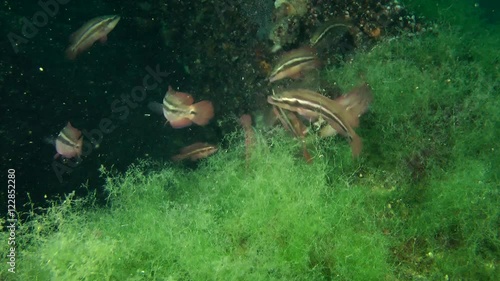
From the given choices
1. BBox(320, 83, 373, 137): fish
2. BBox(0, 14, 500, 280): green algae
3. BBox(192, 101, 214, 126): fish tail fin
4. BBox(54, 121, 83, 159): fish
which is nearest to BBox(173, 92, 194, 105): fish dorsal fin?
BBox(192, 101, 214, 126): fish tail fin

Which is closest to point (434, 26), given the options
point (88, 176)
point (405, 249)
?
point (405, 249)

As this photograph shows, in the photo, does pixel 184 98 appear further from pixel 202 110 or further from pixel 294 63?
pixel 294 63

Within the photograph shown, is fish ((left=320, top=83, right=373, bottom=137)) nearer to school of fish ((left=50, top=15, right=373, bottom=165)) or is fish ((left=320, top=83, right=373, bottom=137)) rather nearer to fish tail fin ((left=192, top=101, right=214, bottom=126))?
school of fish ((left=50, top=15, right=373, bottom=165))

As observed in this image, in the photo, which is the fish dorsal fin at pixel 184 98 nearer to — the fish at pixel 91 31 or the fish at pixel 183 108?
the fish at pixel 183 108

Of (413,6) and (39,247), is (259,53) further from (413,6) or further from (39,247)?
(39,247)

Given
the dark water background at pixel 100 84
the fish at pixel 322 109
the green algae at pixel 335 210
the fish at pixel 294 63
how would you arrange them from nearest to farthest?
the green algae at pixel 335 210 < the fish at pixel 322 109 < the fish at pixel 294 63 < the dark water background at pixel 100 84

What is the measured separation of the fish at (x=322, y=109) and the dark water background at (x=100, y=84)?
2.65m

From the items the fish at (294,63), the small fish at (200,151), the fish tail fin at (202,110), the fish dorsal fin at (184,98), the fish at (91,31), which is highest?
the fish at (91,31)

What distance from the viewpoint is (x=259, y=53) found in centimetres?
723

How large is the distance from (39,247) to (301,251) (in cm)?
298

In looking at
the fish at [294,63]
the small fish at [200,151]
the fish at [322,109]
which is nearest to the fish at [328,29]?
the fish at [294,63]

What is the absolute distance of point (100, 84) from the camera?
25.3 ft

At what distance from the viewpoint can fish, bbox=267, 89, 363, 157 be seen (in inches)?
172

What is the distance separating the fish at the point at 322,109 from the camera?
4.37m
